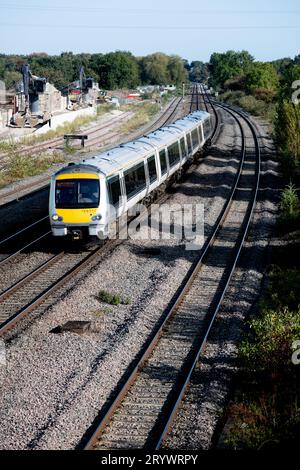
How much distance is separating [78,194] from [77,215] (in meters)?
0.64

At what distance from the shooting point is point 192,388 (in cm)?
1073

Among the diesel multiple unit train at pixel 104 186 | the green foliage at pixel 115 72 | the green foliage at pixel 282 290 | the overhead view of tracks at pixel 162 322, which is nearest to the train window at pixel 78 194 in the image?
the diesel multiple unit train at pixel 104 186

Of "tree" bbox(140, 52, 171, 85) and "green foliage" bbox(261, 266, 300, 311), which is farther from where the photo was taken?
"tree" bbox(140, 52, 171, 85)

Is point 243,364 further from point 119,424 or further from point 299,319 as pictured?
point 119,424

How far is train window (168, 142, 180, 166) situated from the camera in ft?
86.9

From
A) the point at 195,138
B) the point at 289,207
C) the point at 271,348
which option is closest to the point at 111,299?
the point at 271,348

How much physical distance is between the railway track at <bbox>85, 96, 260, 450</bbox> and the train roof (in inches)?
142

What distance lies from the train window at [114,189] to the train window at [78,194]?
64 cm

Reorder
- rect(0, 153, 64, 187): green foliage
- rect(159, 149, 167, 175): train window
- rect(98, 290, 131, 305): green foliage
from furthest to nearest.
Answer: rect(0, 153, 64, 187): green foliage < rect(159, 149, 167, 175): train window < rect(98, 290, 131, 305): green foliage

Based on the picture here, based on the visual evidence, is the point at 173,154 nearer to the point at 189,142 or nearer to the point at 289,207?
the point at 189,142

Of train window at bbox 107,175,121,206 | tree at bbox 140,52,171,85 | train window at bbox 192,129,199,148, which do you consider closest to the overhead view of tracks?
train window at bbox 107,175,121,206

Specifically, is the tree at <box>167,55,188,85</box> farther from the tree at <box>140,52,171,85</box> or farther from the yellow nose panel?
the yellow nose panel

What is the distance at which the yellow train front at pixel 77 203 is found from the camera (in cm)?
1748

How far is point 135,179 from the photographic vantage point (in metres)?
21.1
